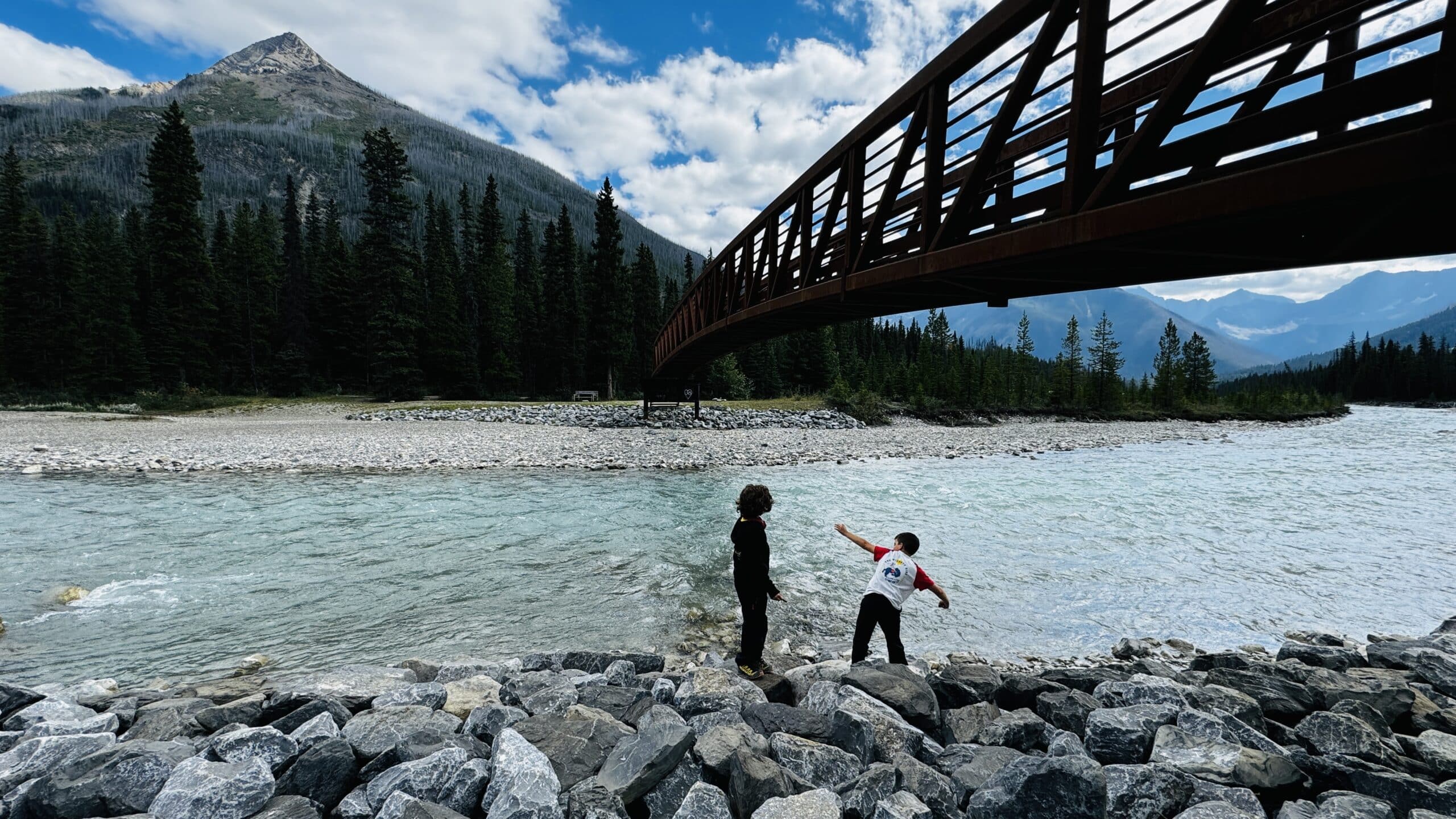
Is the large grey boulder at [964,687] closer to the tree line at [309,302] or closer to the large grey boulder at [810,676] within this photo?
the large grey boulder at [810,676]

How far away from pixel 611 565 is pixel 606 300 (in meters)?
47.3

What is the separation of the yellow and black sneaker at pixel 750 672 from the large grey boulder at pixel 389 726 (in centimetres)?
247

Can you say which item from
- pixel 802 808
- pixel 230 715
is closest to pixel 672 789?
pixel 802 808

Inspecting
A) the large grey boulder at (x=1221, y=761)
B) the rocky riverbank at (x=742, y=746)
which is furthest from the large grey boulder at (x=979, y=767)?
the large grey boulder at (x=1221, y=761)

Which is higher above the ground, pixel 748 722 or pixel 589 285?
pixel 589 285

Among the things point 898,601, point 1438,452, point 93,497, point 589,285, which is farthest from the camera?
point 589,285

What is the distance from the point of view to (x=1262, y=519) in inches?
582

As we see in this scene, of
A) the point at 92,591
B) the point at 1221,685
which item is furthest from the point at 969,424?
the point at 92,591

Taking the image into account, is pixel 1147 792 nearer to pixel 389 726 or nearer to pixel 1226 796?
pixel 1226 796

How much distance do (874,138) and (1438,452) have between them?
4674 cm

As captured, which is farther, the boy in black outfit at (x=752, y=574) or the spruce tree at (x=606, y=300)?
the spruce tree at (x=606, y=300)

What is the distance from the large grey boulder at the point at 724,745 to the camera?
3.51 m

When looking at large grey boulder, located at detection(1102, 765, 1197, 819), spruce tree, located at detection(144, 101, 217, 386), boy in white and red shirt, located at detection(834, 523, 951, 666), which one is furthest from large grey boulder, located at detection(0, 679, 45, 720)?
spruce tree, located at detection(144, 101, 217, 386)

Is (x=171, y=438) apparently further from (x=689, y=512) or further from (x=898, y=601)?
(x=898, y=601)
